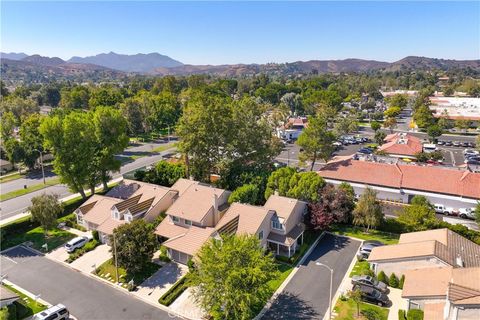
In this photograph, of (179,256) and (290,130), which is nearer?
(179,256)

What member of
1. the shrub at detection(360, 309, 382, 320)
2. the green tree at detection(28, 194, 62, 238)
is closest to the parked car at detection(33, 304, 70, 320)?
the green tree at detection(28, 194, 62, 238)

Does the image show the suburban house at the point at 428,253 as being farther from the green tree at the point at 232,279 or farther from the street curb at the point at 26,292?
the street curb at the point at 26,292

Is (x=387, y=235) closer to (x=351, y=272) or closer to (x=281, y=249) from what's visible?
(x=351, y=272)

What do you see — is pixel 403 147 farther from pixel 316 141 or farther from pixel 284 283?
pixel 284 283

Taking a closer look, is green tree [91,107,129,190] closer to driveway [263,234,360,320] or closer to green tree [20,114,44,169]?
green tree [20,114,44,169]

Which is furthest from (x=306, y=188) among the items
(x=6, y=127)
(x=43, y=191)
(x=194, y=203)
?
(x=6, y=127)

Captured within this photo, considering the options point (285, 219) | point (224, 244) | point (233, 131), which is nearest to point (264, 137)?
point (233, 131)
